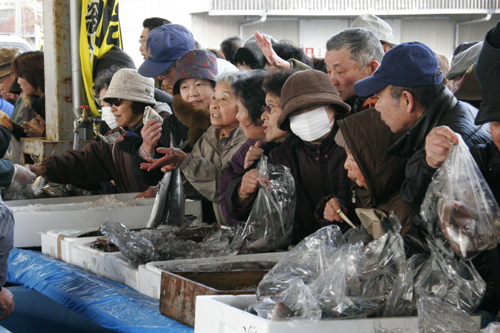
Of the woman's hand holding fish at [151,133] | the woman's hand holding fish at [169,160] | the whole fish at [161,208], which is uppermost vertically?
the woman's hand holding fish at [151,133]

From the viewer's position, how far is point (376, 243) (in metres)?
1.53

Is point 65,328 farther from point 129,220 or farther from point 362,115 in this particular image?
point 362,115

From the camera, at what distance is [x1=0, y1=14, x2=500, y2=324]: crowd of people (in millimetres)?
1715

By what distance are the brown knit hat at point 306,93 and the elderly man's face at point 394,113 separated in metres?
0.35

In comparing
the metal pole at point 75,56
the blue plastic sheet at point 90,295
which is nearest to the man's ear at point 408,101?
the blue plastic sheet at point 90,295

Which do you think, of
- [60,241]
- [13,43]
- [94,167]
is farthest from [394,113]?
[13,43]

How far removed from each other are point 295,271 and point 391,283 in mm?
254

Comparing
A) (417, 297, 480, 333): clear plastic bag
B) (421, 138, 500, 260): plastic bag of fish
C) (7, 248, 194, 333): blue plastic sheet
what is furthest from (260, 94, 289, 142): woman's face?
(417, 297, 480, 333): clear plastic bag

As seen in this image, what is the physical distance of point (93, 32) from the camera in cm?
459

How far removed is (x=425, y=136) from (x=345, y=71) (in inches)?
40.9

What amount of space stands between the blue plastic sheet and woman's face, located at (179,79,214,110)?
1.21 metres

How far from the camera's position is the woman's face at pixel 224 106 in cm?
291

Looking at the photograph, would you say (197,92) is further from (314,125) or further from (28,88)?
(28,88)

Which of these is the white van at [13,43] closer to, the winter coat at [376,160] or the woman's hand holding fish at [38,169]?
the woman's hand holding fish at [38,169]
